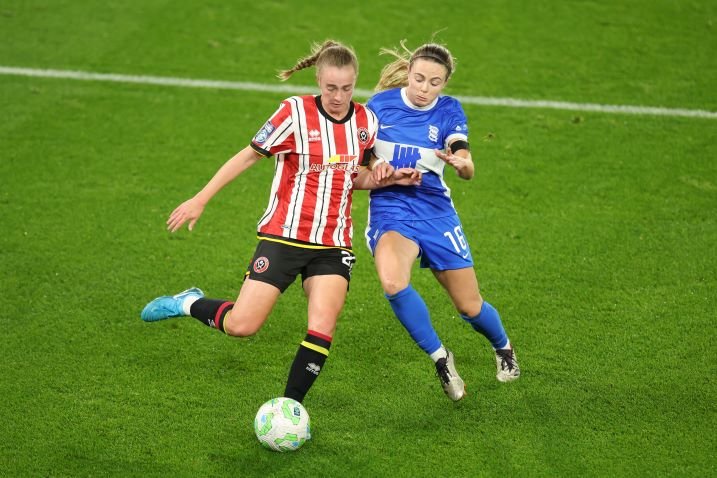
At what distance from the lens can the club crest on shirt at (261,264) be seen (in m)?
5.29

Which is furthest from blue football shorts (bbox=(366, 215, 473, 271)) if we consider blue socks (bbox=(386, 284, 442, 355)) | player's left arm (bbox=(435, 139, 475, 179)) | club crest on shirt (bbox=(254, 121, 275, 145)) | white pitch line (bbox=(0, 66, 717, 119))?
white pitch line (bbox=(0, 66, 717, 119))

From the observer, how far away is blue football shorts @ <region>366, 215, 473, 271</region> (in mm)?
5469

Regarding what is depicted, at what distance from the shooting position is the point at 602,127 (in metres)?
8.85

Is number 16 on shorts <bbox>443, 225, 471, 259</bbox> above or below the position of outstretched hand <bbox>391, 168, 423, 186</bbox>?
below

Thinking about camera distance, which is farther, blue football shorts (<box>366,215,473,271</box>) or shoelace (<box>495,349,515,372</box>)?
shoelace (<box>495,349,515,372</box>)

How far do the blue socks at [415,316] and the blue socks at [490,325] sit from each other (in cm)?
31

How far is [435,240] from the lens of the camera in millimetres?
5469

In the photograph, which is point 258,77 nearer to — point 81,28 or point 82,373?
point 81,28

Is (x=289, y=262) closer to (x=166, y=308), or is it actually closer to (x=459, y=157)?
(x=166, y=308)

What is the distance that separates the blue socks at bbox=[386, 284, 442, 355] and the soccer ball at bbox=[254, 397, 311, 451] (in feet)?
2.56

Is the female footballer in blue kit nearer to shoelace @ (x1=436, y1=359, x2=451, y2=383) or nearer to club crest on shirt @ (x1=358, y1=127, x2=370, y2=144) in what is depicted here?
shoelace @ (x1=436, y1=359, x2=451, y2=383)

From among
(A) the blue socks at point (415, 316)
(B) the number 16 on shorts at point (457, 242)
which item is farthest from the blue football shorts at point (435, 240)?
(A) the blue socks at point (415, 316)

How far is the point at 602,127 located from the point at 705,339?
3.25 m

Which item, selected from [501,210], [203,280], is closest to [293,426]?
[203,280]
